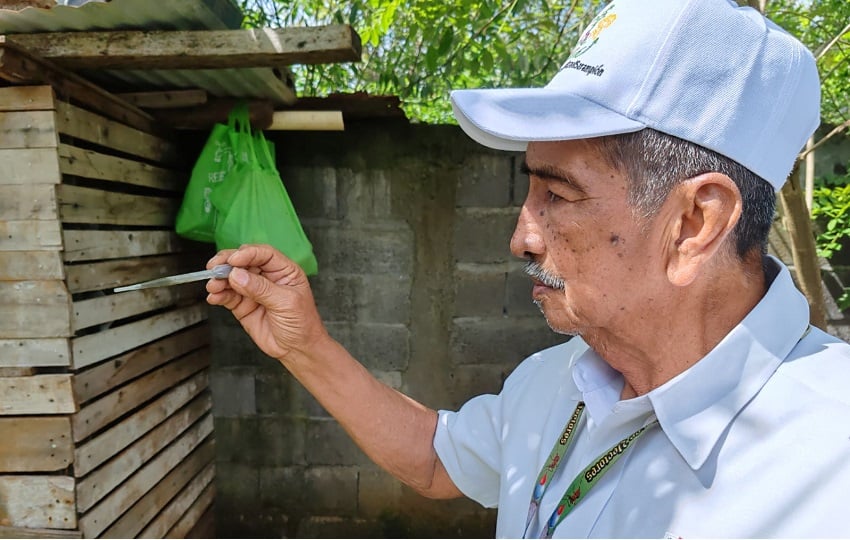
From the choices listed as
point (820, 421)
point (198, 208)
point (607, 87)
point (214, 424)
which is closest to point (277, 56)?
point (198, 208)

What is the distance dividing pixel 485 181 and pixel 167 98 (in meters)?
1.45

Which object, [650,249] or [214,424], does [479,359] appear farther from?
[650,249]

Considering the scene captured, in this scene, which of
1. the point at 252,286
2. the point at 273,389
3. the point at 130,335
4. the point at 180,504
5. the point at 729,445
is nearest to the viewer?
the point at 729,445

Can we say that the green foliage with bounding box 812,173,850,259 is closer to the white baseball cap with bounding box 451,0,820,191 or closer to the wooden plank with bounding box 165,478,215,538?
the white baseball cap with bounding box 451,0,820,191

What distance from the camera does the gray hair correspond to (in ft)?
3.01

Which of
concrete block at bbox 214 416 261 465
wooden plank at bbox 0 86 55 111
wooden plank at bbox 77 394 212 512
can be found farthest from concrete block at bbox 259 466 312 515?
wooden plank at bbox 0 86 55 111

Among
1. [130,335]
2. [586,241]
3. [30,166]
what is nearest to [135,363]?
[130,335]

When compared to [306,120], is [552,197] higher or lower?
lower

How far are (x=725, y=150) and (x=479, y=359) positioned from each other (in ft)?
6.87

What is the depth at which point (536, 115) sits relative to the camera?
38.3 inches

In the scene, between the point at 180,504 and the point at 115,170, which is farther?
the point at 180,504

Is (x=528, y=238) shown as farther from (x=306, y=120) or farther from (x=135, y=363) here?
(x=135, y=363)

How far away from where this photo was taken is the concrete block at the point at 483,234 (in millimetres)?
2789

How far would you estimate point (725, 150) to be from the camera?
0.90 m
